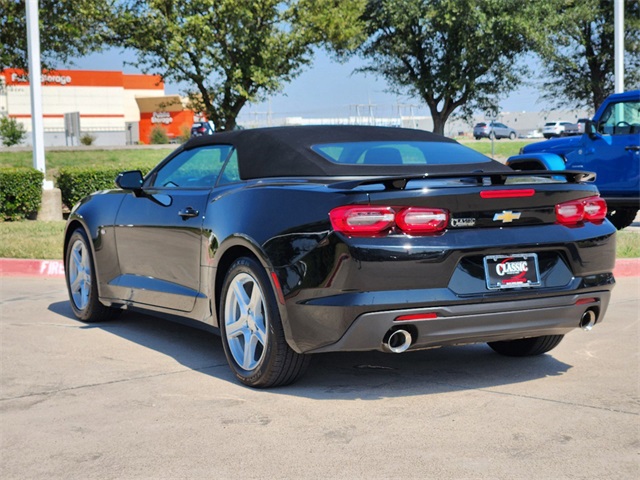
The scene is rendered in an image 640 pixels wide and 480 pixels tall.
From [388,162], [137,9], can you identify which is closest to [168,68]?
[137,9]

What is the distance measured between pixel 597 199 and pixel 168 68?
24773 millimetres

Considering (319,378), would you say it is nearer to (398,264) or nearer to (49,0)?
(398,264)

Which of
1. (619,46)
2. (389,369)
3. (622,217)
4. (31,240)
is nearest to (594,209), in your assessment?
(389,369)

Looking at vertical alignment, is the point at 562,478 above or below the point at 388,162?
below

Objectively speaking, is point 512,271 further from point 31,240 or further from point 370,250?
point 31,240

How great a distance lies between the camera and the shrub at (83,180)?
61.5ft

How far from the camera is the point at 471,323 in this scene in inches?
204

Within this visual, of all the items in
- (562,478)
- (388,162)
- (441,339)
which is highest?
(388,162)

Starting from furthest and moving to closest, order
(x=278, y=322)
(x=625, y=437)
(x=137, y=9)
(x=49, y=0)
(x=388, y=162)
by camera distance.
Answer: (x=137, y=9) → (x=49, y=0) → (x=388, y=162) → (x=278, y=322) → (x=625, y=437)

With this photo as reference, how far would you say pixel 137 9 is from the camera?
93.1ft

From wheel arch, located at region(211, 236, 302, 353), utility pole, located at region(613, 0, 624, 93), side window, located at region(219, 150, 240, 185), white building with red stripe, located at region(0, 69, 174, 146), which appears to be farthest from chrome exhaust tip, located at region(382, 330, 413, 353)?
white building with red stripe, located at region(0, 69, 174, 146)

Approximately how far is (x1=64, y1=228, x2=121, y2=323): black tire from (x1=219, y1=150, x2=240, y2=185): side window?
194 centimetres

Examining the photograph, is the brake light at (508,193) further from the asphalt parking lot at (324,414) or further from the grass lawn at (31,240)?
the grass lawn at (31,240)

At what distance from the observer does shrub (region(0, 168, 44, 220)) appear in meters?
16.8
